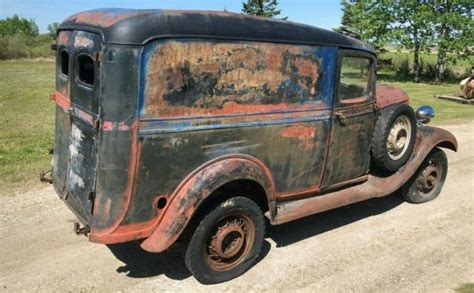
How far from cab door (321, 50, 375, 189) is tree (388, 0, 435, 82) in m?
20.6

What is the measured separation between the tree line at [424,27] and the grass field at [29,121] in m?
3.56

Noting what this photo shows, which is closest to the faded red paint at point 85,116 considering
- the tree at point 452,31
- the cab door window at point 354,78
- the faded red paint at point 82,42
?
the faded red paint at point 82,42

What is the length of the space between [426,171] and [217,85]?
3710 millimetres

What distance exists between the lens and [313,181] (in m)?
5.06

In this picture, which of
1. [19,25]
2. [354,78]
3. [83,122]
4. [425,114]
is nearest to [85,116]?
[83,122]

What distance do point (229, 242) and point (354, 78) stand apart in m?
2.39

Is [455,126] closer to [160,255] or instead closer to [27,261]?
[160,255]

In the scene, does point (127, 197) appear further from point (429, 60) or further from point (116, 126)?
point (429, 60)

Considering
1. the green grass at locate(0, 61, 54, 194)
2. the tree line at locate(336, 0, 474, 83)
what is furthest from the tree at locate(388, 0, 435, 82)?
the green grass at locate(0, 61, 54, 194)

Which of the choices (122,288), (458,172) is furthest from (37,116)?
(458,172)

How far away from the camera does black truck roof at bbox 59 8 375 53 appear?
3541 mm

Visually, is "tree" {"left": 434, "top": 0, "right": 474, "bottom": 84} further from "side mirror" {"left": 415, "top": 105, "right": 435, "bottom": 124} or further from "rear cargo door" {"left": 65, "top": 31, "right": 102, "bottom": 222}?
"rear cargo door" {"left": 65, "top": 31, "right": 102, "bottom": 222}

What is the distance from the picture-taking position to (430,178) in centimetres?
649

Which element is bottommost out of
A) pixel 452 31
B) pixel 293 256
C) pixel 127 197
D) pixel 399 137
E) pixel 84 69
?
pixel 293 256
